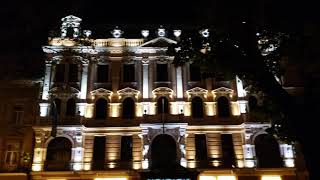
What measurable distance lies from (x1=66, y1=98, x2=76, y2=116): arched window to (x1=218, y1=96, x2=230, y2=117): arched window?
11.9 m

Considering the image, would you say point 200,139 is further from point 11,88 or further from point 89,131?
point 11,88

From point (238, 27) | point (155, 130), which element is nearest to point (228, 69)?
point (238, 27)

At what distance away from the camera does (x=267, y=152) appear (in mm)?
30328

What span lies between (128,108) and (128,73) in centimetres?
320

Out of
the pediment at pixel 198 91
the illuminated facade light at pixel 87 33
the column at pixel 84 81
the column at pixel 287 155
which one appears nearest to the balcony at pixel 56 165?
the column at pixel 84 81

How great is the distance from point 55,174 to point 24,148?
146 inches

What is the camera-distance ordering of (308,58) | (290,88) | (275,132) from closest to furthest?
(308,58) < (275,132) < (290,88)

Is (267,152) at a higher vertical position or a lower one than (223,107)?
lower

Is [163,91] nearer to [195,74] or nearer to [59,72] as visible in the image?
[195,74]

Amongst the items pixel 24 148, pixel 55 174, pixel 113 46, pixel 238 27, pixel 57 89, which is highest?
pixel 113 46

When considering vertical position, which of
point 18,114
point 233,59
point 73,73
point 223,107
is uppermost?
point 73,73

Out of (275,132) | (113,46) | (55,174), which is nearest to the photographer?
(275,132)

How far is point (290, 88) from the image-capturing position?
102 feet

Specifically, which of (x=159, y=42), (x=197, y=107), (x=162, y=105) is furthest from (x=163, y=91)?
(x=159, y=42)
